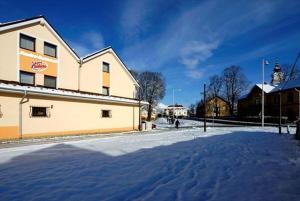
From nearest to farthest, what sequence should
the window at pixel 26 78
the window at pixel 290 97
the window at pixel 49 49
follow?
the window at pixel 26 78
the window at pixel 49 49
the window at pixel 290 97

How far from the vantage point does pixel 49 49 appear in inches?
896

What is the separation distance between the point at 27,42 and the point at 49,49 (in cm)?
216

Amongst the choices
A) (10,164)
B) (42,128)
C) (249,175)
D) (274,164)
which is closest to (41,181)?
(10,164)

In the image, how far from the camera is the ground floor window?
1830 cm

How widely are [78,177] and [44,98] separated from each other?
1293 cm

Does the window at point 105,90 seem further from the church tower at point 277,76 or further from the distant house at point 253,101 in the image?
the church tower at point 277,76

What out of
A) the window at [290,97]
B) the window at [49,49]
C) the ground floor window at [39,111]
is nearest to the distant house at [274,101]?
the window at [290,97]

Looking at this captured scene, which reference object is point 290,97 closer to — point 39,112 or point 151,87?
point 151,87

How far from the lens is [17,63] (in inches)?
777

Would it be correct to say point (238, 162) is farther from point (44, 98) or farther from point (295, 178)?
point (44, 98)

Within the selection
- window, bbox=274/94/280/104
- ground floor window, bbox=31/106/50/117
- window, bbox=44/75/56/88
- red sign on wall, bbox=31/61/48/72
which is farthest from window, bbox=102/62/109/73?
window, bbox=274/94/280/104

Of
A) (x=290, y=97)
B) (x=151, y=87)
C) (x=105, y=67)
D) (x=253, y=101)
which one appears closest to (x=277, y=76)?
(x=253, y=101)

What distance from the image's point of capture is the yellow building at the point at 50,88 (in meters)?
17.4

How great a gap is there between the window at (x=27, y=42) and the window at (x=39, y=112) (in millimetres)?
5190
